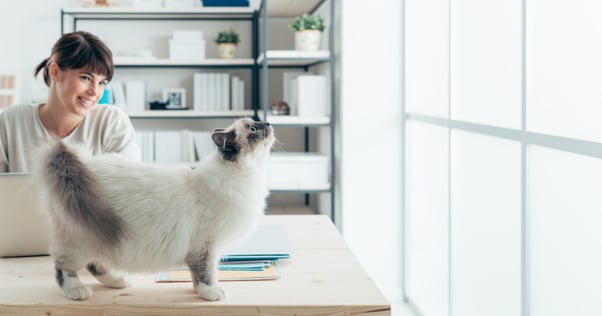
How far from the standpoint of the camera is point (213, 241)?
1.15 meters

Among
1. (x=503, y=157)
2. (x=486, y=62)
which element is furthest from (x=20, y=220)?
(x=486, y=62)

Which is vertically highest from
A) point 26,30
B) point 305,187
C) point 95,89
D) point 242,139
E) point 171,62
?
point 26,30

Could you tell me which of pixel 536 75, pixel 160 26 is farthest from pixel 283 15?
pixel 536 75

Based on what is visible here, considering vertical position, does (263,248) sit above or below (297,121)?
below

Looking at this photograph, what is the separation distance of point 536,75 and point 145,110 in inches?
114

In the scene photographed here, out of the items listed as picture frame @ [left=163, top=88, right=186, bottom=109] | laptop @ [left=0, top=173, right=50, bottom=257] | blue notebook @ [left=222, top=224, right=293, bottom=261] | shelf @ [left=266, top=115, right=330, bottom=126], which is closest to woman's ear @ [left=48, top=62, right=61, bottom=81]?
laptop @ [left=0, top=173, right=50, bottom=257]

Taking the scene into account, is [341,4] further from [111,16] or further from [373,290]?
[373,290]

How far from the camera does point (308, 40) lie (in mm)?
3533

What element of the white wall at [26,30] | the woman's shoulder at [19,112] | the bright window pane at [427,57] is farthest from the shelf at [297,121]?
the white wall at [26,30]

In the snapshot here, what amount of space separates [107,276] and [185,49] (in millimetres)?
3183

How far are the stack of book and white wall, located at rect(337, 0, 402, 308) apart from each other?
193cm

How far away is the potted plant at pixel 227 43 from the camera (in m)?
4.28

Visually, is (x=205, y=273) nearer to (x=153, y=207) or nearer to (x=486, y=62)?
(x=153, y=207)

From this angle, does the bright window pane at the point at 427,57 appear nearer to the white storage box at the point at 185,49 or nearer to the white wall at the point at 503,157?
the white wall at the point at 503,157
